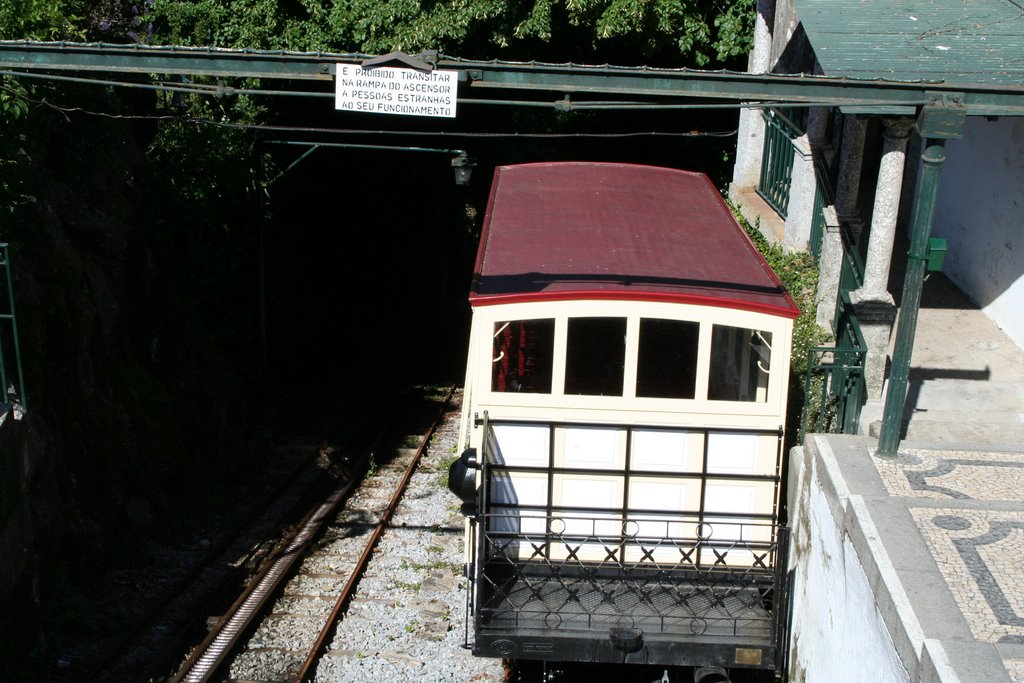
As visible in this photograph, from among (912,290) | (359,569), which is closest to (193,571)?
(359,569)

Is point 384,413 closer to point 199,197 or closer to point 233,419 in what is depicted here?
point 233,419

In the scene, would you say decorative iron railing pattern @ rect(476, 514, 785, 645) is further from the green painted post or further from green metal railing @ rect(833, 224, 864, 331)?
green metal railing @ rect(833, 224, 864, 331)

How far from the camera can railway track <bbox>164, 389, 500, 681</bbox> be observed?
8.74m

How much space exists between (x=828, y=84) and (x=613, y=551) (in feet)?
12.2

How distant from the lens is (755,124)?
52.5 feet

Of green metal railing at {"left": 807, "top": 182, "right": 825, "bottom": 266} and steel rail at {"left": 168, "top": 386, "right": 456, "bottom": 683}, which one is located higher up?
green metal railing at {"left": 807, "top": 182, "right": 825, "bottom": 266}

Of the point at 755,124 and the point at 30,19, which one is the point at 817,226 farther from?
the point at 30,19

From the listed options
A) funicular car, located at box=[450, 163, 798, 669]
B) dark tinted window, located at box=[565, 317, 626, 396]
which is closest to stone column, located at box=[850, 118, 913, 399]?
funicular car, located at box=[450, 163, 798, 669]

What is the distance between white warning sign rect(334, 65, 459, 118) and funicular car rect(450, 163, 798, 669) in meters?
1.44

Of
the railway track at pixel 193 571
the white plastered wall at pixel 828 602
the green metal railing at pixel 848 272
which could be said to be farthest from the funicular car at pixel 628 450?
the railway track at pixel 193 571

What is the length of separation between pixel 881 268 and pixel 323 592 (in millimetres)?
6387

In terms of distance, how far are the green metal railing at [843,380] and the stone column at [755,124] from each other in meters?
6.19

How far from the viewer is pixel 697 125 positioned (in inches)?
728

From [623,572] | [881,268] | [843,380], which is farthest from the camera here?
[881,268]
